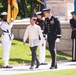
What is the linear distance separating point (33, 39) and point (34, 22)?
1.82ft

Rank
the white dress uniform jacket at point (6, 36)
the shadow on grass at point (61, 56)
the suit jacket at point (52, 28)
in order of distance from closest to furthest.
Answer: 1. the suit jacket at point (52, 28)
2. the white dress uniform jacket at point (6, 36)
3. the shadow on grass at point (61, 56)

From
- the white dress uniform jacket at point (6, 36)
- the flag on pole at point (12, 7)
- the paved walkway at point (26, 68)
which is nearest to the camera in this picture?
the paved walkway at point (26, 68)

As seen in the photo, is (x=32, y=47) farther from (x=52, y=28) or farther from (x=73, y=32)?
(x=73, y=32)

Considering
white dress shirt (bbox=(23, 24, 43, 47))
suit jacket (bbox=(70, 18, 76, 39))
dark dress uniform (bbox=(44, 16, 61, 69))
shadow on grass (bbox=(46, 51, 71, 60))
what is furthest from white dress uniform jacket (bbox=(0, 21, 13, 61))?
suit jacket (bbox=(70, 18, 76, 39))

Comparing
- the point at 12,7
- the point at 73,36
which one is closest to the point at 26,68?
the point at 12,7

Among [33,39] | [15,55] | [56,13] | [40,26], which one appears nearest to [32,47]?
[33,39]

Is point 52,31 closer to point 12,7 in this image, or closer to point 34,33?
point 34,33

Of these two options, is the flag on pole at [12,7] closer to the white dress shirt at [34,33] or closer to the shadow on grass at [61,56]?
the white dress shirt at [34,33]

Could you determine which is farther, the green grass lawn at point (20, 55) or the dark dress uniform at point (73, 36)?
the dark dress uniform at point (73, 36)

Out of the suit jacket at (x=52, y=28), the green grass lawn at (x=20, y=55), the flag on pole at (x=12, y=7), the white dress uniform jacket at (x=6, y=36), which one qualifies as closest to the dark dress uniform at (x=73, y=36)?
the green grass lawn at (x=20, y=55)

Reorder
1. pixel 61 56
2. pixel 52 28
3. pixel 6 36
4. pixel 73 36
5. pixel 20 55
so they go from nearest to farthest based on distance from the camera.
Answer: pixel 52 28
pixel 6 36
pixel 20 55
pixel 73 36
pixel 61 56

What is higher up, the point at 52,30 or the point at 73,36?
the point at 52,30

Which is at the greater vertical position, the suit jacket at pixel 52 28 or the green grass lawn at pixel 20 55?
the suit jacket at pixel 52 28

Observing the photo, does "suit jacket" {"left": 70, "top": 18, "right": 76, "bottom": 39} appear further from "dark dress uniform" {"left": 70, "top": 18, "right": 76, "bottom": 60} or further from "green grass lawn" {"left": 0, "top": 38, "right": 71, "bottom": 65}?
"green grass lawn" {"left": 0, "top": 38, "right": 71, "bottom": 65}
